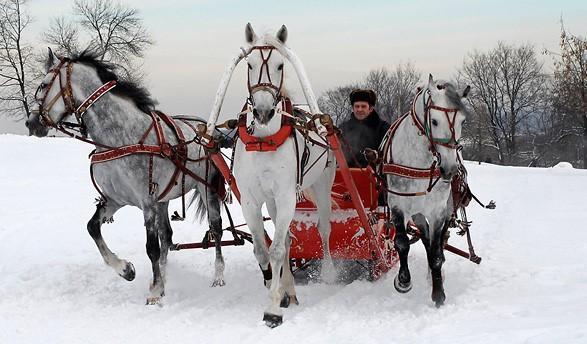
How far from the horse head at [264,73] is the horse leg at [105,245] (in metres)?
2.62

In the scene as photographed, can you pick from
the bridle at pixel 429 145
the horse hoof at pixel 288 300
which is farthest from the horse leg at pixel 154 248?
the bridle at pixel 429 145

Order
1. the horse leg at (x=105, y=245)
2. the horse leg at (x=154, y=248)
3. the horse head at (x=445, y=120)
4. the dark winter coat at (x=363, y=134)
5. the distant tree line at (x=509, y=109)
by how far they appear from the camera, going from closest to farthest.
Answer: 1. the horse head at (x=445, y=120)
2. the horse leg at (x=154, y=248)
3. the horse leg at (x=105, y=245)
4. the dark winter coat at (x=363, y=134)
5. the distant tree line at (x=509, y=109)

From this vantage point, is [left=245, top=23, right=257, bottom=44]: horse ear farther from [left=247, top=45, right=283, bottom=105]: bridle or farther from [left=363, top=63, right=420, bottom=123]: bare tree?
[left=363, top=63, right=420, bottom=123]: bare tree

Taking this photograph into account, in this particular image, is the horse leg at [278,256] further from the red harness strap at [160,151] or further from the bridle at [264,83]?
the red harness strap at [160,151]

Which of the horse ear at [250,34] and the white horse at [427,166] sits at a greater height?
the horse ear at [250,34]

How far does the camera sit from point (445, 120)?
515 cm

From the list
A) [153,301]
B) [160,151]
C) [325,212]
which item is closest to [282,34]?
[160,151]

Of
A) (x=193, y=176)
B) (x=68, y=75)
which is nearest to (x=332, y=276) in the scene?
(x=193, y=176)

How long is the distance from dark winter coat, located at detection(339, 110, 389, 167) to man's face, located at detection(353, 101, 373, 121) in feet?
0.15

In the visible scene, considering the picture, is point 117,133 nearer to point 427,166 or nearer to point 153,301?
point 153,301

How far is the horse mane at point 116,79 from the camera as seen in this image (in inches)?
252

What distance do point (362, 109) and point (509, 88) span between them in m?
49.3

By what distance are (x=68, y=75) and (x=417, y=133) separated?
3.57 metres

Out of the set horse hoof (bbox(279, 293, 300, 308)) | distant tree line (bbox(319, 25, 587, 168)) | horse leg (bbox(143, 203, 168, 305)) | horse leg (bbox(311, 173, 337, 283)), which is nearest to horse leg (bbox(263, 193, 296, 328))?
horse hoof (bbox(279, 293, 300, 308))
